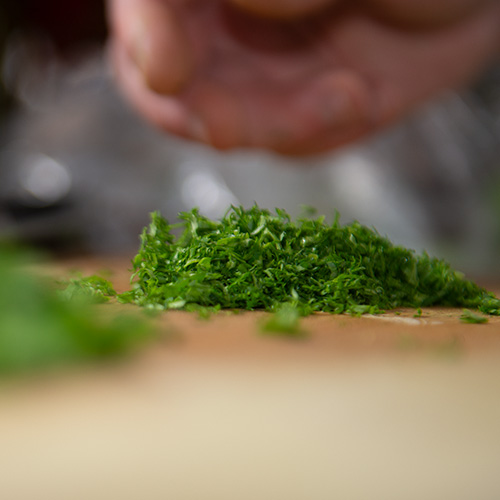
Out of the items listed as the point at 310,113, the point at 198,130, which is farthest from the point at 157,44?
the point at 310,113

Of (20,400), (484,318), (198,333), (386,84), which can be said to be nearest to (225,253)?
(198,333)

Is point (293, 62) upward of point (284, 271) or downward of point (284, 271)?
upward

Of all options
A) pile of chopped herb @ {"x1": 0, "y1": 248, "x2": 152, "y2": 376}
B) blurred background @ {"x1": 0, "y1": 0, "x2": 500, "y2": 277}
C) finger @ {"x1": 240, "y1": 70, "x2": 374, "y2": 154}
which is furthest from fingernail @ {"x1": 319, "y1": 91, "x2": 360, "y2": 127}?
pile of chopped herb @ {"x1": 0, "y1": 248, "x2": 152, "y2": 376}

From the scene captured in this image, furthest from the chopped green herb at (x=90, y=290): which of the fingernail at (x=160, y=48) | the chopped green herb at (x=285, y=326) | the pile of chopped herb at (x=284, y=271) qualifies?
the fingernail at (x=160, y=48)

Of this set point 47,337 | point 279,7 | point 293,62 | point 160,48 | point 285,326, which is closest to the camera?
point 47,337

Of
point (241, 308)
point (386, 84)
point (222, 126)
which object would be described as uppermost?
point (386, 84)

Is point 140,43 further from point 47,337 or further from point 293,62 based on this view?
point 47,337

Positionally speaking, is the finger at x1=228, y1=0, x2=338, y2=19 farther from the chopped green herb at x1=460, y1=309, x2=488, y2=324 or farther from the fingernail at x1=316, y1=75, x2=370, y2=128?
the chopped green herb at x1=460, y1=309, x2=488, y2=324

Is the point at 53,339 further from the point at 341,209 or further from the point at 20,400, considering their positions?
the point at 341,209
